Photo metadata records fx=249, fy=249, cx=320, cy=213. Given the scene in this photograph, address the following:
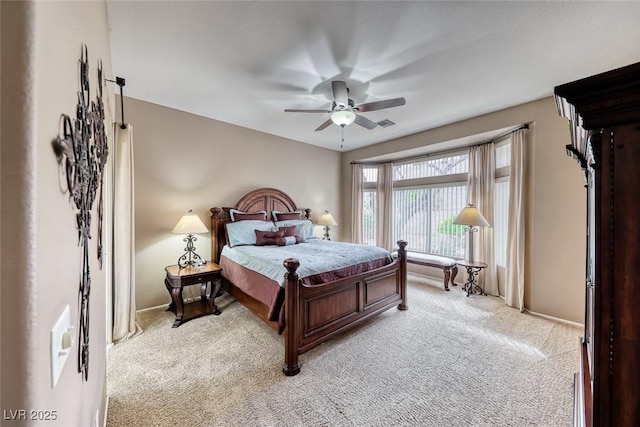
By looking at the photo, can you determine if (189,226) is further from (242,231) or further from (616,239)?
(616,239)

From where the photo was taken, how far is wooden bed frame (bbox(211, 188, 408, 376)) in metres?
2.13

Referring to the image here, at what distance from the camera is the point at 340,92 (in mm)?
2568

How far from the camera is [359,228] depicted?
5.71m

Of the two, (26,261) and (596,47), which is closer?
(26,261)

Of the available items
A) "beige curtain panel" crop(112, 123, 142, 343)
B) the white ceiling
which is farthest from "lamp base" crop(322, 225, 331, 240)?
"beige curtain panel" crop(112, 123, 142, 343)

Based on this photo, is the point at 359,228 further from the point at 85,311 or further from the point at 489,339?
the point at 85,311

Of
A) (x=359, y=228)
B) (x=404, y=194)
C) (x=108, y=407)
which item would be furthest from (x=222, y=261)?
(x=404, y=194)

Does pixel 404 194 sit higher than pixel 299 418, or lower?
higher

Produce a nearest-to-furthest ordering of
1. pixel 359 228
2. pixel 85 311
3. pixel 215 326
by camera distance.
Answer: pixel 85 311, pixel 215 326, pixel 359 228

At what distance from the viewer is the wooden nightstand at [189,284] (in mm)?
2912

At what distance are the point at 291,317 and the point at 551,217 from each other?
3387mm

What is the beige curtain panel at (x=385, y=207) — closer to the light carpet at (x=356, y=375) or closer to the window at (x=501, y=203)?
the window at (x=501, y=203)

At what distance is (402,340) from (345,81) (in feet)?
9.24

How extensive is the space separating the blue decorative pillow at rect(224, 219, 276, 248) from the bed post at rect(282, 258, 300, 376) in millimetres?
1698
